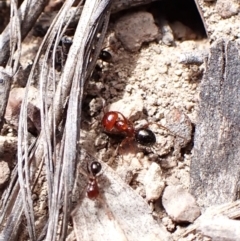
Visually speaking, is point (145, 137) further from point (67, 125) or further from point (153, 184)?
point (67, 125)

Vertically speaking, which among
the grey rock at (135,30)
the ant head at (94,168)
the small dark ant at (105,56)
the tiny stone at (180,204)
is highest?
the grey rock at (135,30)

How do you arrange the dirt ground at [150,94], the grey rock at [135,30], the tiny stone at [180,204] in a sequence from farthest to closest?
the grey rock at [135,30] → the dirt ground at [150,94] → the tiny stone at [180,204]

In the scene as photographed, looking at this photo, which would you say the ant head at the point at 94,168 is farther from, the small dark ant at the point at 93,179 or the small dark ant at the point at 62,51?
the small dark ant at the point at 62,51

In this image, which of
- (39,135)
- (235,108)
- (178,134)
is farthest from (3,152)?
(235,108)

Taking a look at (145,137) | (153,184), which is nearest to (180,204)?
(153,184)

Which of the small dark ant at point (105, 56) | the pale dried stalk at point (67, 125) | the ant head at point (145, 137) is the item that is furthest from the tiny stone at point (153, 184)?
the small dark ant at point (105, 56)

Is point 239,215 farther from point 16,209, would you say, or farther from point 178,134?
point 16,209

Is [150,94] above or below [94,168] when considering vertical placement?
above

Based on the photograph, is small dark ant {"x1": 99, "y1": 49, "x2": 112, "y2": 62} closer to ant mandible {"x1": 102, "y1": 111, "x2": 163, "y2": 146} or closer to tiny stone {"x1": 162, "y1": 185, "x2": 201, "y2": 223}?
ant mandible {"x1": 102, "y1": 111, "x2": 163, "y2": 146}
